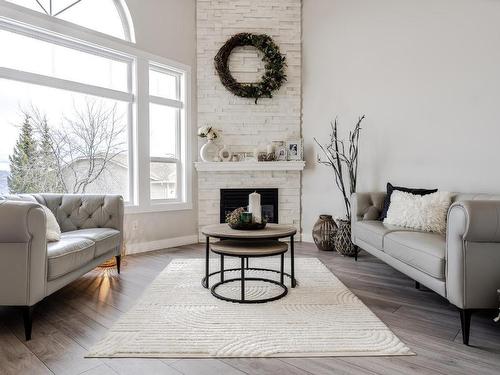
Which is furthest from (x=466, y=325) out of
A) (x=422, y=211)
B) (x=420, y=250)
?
(x=422, y=211)

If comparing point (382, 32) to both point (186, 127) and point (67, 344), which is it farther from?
point (67, 344)

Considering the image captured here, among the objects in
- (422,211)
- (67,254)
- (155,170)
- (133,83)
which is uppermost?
(133,83)

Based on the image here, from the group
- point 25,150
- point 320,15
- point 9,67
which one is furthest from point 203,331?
point 320,15

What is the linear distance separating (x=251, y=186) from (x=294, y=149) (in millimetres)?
833

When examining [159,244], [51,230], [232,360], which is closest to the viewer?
[232,360]

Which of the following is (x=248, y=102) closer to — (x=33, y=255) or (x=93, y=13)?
(x=93, y=13)

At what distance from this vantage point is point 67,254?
223cm

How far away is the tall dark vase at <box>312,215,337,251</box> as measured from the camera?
418 cm

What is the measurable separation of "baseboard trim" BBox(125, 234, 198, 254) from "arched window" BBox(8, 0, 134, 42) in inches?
102

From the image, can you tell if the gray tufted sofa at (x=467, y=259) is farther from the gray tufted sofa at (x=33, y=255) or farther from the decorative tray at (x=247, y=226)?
the gray tufted sofa at (x=33, y=255)

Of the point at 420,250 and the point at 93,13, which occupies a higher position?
the point at 93,13

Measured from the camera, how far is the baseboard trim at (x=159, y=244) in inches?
160

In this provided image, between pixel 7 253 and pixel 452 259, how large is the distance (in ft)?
8.53

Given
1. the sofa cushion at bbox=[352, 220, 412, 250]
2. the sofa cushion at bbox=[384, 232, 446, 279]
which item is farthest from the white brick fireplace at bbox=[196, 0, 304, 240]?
the sofa cushion at bbox=[384, 232, 446, 279]
